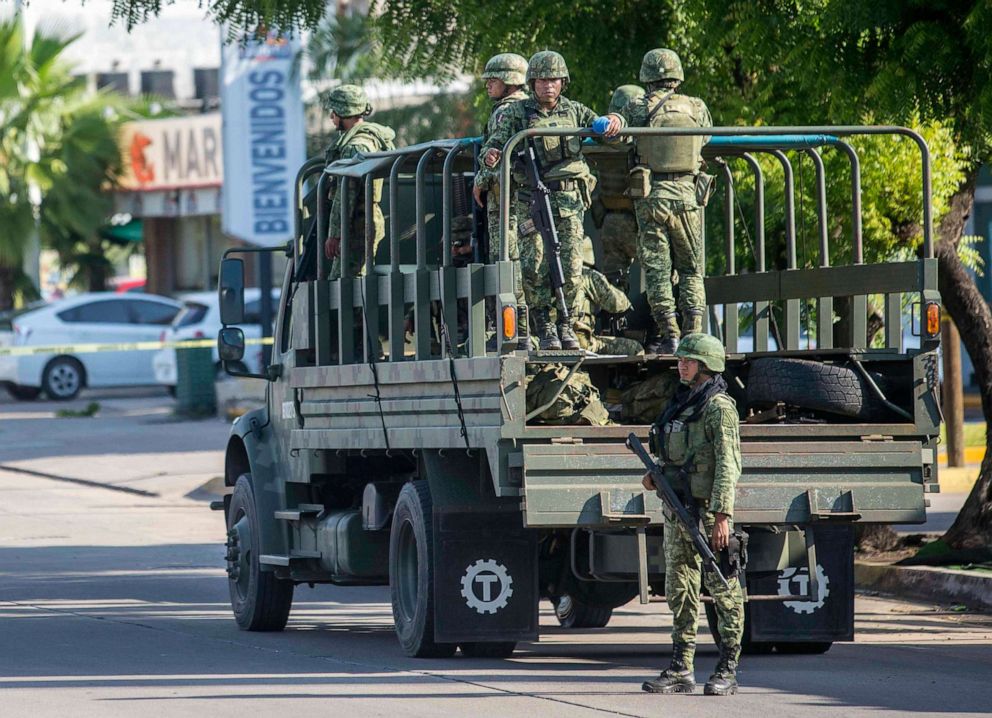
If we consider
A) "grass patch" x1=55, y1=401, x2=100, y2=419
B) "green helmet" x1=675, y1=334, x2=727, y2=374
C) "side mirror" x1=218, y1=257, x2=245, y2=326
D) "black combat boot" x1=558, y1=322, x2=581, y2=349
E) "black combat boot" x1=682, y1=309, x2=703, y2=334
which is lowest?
"grass patch" x1=55, y1=401, x2=100, y2=419

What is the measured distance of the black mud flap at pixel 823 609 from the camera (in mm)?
9977

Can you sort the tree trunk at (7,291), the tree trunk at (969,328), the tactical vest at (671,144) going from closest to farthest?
the tactical vest at (671,144) → the tree trunk at (969,328) → the tree trunk at (7,291)

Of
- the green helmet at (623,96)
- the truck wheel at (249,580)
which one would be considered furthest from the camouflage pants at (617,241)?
the truck wheel at (249,580)

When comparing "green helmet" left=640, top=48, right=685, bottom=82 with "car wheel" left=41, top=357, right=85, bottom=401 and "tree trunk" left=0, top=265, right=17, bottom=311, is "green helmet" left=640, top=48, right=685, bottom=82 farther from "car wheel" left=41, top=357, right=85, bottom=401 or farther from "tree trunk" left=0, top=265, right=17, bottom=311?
"tree trunk" left=0, top=265, right=17, bottom=311

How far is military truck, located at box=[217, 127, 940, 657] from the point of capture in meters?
9.06

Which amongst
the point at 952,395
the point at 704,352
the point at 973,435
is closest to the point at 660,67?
the point at 704,352

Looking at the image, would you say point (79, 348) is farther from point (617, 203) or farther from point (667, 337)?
point (667, 337)

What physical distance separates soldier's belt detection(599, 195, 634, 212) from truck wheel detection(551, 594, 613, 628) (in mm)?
2322

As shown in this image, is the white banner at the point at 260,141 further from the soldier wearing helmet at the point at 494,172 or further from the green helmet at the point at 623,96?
the soldier wearing helmet at the point at 494,172

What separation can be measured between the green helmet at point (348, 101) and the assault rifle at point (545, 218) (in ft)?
6.93

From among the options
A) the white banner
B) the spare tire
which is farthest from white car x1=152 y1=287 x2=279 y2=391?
the spare tire

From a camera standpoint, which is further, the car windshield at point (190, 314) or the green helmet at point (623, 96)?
the car windshield at point (190, 314)

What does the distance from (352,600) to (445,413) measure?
14.8 feet

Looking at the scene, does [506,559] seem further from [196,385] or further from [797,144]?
[196,385]
